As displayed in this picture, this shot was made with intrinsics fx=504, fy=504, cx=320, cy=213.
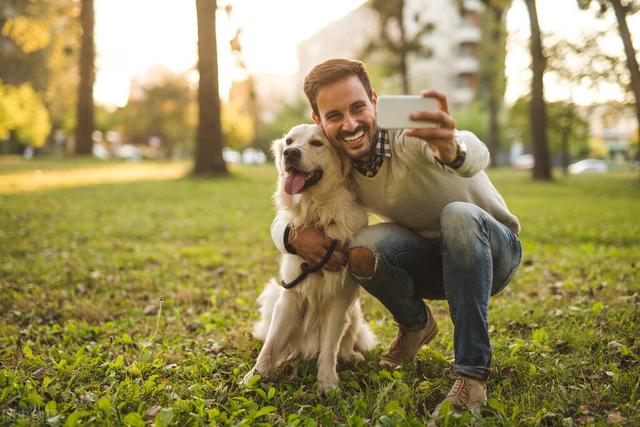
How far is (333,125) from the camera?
110 inches

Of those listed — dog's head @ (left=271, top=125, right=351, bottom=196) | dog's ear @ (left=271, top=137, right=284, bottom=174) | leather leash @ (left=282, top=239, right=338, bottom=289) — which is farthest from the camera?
dog's ear @ (left=271, top=137, right=284, bottom=174)

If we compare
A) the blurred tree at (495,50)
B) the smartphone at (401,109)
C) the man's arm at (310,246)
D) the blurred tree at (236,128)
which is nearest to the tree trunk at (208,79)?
the blurred tree at (495,50)

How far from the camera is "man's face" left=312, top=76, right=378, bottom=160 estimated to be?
2719 mm

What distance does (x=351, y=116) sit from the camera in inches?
108

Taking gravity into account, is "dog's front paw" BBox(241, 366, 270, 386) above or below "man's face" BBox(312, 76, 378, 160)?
below

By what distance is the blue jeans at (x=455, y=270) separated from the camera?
2.35m

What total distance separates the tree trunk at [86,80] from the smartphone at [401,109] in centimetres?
2154

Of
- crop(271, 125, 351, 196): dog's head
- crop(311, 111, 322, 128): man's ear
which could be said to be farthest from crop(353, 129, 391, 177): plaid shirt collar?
crop(311, 111, 322, 128): man's ear

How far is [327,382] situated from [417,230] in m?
0.98

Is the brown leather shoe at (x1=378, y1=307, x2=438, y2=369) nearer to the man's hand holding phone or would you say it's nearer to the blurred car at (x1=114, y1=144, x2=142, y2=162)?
the man's hand holding phone

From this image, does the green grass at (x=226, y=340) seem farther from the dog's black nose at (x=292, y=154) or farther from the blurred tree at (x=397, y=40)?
the blurred tree at (x=397, y=40)

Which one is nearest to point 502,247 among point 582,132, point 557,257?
point 557,257

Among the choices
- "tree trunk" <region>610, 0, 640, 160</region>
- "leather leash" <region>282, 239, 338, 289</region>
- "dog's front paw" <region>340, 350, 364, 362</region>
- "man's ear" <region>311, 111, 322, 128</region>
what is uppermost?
"tree trunk" <region>610, 0, 640, 160</region>

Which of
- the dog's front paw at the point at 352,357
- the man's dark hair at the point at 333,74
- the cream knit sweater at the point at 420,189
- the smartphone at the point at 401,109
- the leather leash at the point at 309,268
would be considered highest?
the man's dark hair at the point at 333,74
